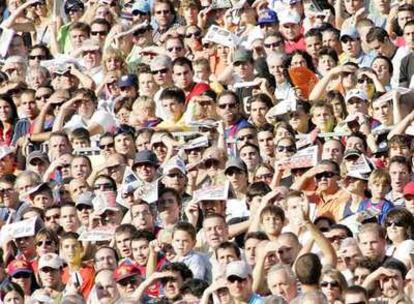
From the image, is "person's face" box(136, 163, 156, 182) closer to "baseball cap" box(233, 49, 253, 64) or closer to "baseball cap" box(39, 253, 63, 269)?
"baseball cap" box(39, 253, 63, 269)

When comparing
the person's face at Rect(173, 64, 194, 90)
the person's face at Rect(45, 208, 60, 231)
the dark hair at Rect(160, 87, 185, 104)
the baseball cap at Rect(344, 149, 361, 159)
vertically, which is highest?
the person's face at Rect(173, 64, 194, 90)

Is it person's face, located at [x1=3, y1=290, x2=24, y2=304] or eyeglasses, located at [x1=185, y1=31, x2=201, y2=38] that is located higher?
Result: eyeglasses, located at [x1=185, y1=31, x2=201, y2=38]

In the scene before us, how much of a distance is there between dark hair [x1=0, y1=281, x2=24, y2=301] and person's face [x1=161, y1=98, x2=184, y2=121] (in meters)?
3.67

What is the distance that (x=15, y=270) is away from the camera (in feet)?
75.6

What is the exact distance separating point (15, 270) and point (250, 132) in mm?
2771

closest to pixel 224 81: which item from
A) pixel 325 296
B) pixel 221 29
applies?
pixel 221 29

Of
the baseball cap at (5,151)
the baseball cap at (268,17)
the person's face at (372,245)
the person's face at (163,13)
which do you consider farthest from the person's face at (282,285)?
the person's face at (163,13)

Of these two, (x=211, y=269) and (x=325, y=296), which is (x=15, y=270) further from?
(x=325, y=296)

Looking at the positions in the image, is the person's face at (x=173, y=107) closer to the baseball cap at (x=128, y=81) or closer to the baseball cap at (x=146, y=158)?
the baseball cap at (x=128, y=81)

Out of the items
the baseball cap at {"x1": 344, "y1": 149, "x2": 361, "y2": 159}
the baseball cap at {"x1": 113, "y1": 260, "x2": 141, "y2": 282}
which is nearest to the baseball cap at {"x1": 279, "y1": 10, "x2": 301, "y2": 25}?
the baseball cap at {"x1": 344, "y1": 149, "x2": 361, "y2": 159}

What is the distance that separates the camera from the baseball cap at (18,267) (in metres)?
23.0

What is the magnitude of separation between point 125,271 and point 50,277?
80cm

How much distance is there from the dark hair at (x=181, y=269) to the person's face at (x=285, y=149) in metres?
2.49

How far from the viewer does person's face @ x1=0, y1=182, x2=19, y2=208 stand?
2486 centimetres
